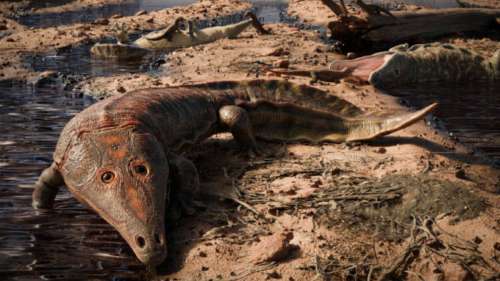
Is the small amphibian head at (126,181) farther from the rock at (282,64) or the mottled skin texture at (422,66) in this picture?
the rock at (282,64)

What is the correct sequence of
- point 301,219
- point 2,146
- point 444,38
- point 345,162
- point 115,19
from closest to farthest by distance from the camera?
point 301,219 < point 345,162 < point 2,146 < point 444,38 < point 115,19

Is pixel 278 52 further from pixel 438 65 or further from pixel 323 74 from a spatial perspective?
pixel 438 65

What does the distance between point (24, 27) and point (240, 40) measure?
685 centimetres

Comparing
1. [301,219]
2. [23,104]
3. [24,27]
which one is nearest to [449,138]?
[301,219]

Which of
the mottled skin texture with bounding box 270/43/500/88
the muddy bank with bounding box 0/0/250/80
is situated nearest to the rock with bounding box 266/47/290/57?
the mottled skin texture with bounding box 270/43/500/88

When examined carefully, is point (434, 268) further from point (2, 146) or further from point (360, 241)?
point (2, 146)

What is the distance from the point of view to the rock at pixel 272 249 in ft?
14.7

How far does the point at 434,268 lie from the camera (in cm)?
433

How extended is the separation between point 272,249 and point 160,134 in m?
1.63

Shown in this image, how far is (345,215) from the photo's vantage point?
4957 mm

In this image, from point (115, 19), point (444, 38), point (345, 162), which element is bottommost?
point (115, 19)

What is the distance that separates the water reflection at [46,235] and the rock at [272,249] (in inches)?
29.9

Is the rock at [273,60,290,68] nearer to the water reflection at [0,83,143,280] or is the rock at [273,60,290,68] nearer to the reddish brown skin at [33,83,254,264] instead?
the water reflection at [0,83,143,280]

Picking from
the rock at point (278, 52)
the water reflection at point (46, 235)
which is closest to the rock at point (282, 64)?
the rock at point (278, 52)
